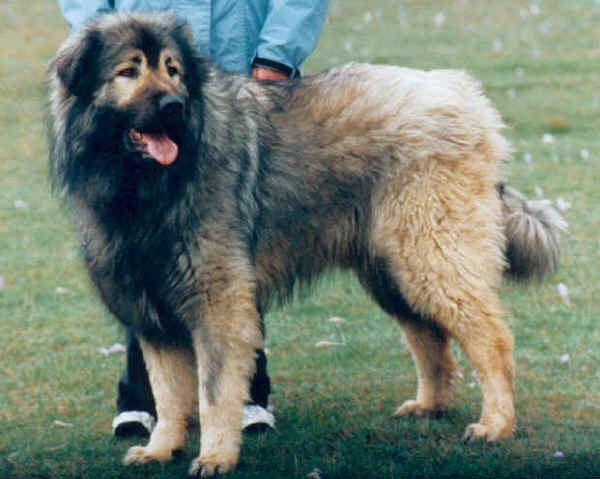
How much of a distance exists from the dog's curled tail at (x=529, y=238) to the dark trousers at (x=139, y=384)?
1.24 meters

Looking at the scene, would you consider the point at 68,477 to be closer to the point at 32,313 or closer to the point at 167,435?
the point at 167,435

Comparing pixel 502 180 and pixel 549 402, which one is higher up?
pixel 502 180

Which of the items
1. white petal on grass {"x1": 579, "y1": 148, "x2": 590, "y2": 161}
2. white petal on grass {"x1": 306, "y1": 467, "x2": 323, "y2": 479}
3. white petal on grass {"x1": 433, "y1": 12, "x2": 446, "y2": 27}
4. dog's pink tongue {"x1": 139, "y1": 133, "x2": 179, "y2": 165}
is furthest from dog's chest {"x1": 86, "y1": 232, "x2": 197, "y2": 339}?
white petal on grass {"x1": 433, "y1": 12, "x2": 446, "y2": 27}

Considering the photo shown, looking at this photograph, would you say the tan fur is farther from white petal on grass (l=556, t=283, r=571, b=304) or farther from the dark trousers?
white petal on grass (l=556, t=283, r=571, b=304)

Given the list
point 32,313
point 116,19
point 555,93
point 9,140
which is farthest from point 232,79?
point 555,93

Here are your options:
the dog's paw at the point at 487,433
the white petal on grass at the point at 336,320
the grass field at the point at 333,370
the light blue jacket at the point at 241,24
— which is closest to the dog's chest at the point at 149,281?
the grass field at the point at 333,370

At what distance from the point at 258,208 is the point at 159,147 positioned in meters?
0.60

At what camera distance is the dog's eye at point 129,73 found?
3934 millimetres

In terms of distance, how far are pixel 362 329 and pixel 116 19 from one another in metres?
2.85

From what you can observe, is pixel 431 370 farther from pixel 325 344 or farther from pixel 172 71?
pixel 172 71

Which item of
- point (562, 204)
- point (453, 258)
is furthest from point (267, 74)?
point (562, 204)

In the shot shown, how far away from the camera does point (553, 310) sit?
6.45 metres

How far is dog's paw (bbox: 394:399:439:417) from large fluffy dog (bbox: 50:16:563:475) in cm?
1

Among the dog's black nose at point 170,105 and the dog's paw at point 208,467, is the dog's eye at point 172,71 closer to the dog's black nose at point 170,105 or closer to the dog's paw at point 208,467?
the dog's black nose at point 170,105
